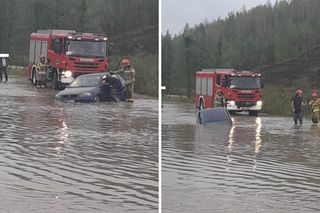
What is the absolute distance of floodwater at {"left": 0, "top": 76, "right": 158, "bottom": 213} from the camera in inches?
119

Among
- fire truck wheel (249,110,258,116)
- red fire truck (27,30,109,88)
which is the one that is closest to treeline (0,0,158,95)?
fire truck wheel (249,110,258,116)

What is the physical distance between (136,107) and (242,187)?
2.32 meters

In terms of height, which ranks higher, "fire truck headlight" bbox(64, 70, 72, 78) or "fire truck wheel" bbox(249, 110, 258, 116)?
"fire truck headlight" bbox(64, 70, 72, 78)

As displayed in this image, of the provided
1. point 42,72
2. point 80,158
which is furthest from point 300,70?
point 42,72

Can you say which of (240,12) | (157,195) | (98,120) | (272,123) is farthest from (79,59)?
(157,195)

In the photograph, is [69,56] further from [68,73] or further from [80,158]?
[80,158]

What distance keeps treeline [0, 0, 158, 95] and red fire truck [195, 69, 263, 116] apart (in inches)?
14.7

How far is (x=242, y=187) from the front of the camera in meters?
3.69

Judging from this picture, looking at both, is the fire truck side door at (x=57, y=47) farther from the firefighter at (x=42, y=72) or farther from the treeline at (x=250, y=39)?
the treeline at (x=250, y=39)

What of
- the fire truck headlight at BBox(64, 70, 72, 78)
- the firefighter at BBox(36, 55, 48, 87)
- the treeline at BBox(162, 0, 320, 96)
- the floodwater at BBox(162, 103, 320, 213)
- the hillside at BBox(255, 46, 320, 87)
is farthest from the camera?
the fire truck headlight at BBox(64, 70, 72, 78)

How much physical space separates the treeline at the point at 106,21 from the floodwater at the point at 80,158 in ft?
2.01

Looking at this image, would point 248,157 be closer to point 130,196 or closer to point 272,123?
point 272,123

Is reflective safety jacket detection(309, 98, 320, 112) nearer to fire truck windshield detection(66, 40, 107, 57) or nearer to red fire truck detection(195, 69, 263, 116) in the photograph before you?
red fire truck detection(195, 69, 263, 116)

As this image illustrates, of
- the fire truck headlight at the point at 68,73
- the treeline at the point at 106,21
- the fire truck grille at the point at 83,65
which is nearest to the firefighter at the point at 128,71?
the treeline at the point at 106,21
